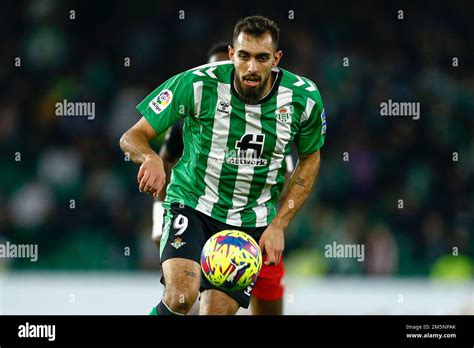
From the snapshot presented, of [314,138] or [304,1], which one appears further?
[304,1]

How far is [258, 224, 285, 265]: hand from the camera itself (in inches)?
209

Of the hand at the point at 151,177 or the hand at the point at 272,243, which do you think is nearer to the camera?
the hand at the point at 151,177

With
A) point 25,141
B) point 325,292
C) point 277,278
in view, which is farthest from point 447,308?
point 25,141

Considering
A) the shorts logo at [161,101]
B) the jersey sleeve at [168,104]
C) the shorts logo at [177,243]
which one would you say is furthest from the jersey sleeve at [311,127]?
the shorts logo at [177,243]

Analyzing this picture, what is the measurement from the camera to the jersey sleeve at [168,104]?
5.43 meters

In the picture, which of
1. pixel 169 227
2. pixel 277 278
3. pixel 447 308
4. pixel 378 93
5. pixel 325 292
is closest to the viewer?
pixel 169 227

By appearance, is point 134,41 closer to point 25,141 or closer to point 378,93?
point 25,141

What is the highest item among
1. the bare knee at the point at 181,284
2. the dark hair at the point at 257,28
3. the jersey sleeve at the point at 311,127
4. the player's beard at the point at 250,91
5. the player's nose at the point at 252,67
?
the dark hair at the point at 257,28

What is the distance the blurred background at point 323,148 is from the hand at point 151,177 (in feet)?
12.6

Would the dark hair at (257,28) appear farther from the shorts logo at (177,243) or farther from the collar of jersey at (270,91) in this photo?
the shorts logo at (177,243)

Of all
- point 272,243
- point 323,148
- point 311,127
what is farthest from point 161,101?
point 323,148

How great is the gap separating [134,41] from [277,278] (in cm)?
651

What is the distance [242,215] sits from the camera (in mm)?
5668

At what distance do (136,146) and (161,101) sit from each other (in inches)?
16.6
